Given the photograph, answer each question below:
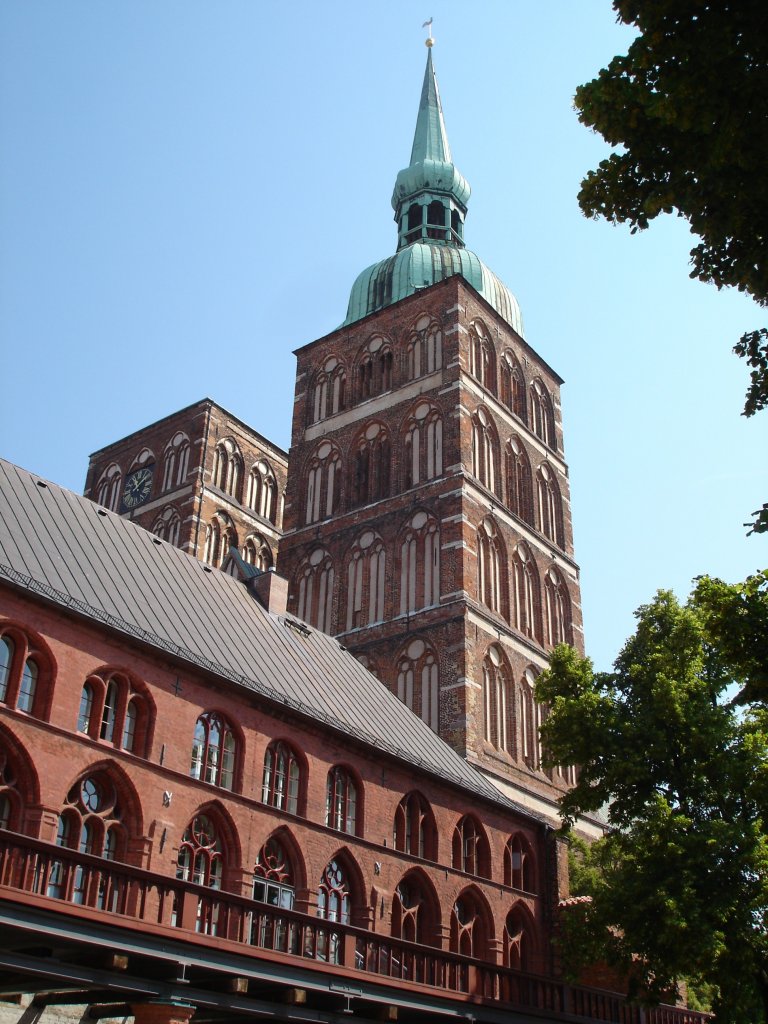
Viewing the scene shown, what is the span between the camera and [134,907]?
17.5 m

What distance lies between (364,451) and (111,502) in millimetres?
16346

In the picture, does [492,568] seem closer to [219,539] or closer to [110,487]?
[219,539]

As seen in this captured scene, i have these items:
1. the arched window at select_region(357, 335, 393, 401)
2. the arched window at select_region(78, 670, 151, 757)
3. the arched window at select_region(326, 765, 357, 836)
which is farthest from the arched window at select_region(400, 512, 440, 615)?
the arched window at select_region(78, 670, 151, 757)

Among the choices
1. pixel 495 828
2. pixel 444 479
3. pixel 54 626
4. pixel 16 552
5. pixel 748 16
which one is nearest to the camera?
pixel 748 16

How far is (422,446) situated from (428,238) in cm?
1452

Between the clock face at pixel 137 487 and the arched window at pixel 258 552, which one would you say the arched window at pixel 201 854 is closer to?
the arched window at pixel 258 552

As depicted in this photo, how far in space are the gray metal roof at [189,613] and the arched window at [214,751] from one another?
0.94m

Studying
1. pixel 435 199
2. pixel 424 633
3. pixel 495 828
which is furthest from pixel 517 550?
pixel 435 199

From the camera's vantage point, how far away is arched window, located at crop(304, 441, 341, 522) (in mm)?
46562

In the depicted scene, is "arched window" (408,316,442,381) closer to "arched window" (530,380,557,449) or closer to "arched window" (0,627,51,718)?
"arched window" (530,380,557,449)

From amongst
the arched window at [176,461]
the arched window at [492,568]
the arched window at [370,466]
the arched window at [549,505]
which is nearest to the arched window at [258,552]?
the arched window at [176,461]

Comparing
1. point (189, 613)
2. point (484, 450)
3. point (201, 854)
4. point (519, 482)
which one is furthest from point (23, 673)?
point (519, 482)

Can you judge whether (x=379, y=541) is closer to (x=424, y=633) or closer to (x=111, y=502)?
(x=424, y=633)

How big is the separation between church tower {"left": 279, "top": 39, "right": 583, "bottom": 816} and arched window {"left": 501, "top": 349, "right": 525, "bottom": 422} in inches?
3.3
